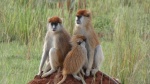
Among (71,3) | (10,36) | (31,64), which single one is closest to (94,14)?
(71,3)

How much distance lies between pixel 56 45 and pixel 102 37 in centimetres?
351

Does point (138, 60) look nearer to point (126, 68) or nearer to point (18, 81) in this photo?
point (126, 68)

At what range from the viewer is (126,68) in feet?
28.5

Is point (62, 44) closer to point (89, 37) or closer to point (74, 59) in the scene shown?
point (74, 59)

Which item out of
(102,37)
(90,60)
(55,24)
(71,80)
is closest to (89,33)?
(90,60)

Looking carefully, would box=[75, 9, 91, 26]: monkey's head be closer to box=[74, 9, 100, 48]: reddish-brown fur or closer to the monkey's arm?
box=[74, 9, 100, 48]: reddish-brown fur

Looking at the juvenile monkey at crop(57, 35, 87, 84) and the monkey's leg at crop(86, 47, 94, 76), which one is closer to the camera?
the juvenile monkey at crop(57, 35, 87, 84)

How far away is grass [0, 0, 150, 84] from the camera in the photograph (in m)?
8.66

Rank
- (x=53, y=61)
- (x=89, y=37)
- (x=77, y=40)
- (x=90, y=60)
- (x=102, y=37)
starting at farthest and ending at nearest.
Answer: (x=102, y=37) → (x=89, y=37) → (x=90, y=60) → (x=53, y=61) → (x=77, y=40)

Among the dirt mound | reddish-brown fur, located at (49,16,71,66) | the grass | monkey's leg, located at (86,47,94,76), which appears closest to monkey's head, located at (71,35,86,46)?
reddish-brown fur, located at (49,16,71,66)

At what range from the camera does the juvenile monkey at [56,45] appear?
25.1 ft

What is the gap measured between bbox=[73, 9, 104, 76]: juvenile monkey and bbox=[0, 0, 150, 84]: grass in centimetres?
56

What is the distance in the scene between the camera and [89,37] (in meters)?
7.88

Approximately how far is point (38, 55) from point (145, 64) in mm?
2521
